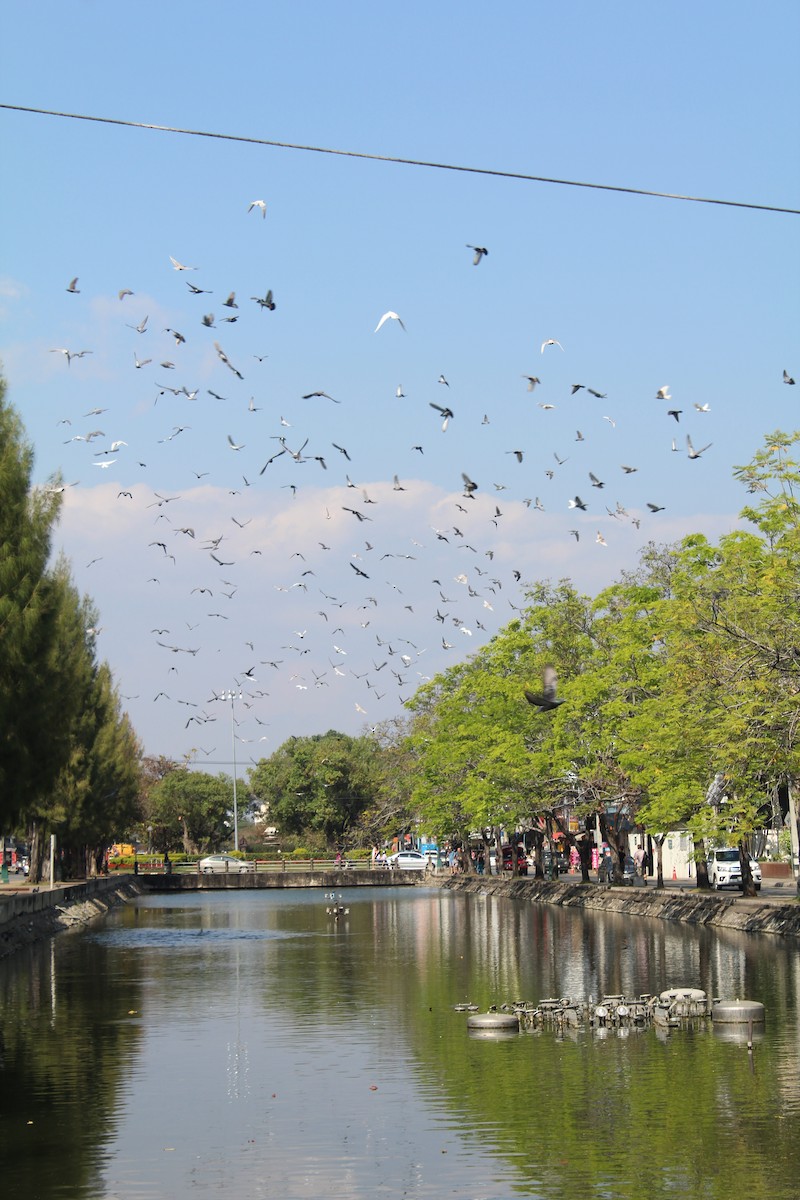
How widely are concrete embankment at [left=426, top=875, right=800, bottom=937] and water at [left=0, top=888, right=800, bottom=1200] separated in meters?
5.23

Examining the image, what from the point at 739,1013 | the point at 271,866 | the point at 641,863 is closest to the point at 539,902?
the point at 641,863

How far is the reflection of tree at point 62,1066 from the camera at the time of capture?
16.2m

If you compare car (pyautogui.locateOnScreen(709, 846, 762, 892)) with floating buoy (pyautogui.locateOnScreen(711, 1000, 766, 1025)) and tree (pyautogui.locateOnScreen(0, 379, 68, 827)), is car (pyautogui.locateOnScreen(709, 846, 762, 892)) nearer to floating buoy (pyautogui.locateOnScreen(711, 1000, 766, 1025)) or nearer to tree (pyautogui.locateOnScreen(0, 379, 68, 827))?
tree (pyautogui.locateOnScreen(0, 379, 68, 827))

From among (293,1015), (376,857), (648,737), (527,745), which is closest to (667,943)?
(648,737)

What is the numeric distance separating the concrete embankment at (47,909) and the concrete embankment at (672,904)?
63.8ft

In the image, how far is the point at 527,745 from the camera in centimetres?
7444

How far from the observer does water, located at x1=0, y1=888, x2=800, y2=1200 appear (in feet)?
49.7

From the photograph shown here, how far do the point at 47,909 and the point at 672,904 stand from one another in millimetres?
21622

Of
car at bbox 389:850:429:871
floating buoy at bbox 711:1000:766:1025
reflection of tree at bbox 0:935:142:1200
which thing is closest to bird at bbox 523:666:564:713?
floating buoy at bbox 711:1000:766:1025

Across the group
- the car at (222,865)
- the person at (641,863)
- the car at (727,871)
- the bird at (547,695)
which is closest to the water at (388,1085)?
the bird at (547,695)

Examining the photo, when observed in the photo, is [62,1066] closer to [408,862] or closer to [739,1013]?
[739,1013]

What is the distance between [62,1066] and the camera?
23.0 meters

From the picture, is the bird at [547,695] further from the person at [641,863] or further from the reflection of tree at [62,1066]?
the person at [641,863]

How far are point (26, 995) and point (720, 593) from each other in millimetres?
25839
